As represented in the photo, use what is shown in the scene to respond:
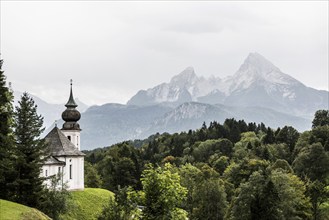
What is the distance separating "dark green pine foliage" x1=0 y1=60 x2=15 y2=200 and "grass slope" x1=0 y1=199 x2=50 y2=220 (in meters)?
5.34

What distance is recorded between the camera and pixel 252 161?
9206cm

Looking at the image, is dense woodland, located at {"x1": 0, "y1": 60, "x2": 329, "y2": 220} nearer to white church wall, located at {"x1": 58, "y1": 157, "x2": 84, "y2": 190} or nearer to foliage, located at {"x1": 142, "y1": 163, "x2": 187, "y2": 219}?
foliage, located at {"x1": 142, "y1": 163, "x2": 187, "y2": 219}

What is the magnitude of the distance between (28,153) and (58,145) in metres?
22.4

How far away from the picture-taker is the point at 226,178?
103m

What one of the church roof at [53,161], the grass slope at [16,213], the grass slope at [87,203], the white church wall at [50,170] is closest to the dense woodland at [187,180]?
the church roof at [53,161]

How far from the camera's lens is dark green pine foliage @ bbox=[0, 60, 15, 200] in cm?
4956

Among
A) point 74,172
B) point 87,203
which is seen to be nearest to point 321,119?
point 74,172

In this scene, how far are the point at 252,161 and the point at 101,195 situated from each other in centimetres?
2760

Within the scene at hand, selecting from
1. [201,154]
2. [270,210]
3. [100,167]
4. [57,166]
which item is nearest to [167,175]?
[270,210]

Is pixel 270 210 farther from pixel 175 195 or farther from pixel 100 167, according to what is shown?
pixel 100 167

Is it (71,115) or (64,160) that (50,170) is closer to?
(64,160)

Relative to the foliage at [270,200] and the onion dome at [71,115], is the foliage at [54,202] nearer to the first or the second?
the foliage at [270,200]

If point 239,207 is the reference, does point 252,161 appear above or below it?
above

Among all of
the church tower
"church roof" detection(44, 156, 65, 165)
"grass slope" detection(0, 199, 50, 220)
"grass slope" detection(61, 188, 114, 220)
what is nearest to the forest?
"grass slope" detection(61, 188, 114, 220)
